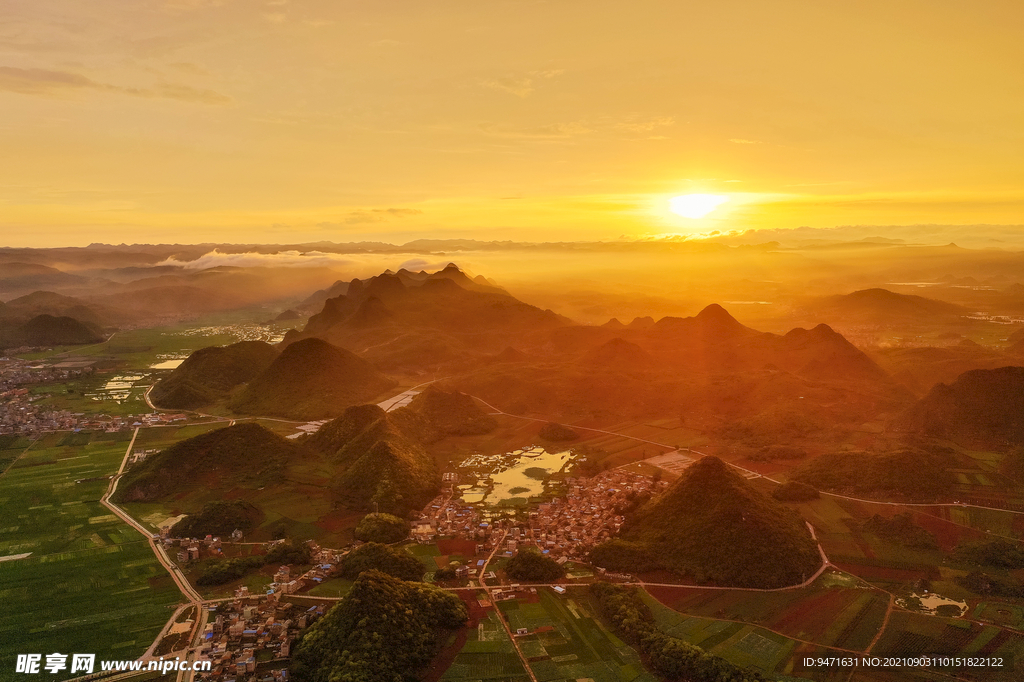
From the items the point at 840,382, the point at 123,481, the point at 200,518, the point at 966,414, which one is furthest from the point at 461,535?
the point at 840,382

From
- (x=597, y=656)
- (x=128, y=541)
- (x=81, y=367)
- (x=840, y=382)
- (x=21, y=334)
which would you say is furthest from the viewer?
(x=21, y=334)

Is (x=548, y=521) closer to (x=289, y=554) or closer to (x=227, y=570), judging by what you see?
(x=289, y=554)

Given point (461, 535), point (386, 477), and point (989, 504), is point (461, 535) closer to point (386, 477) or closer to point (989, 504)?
point (386, 477)

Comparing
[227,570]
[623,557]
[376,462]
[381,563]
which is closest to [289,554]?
[227,570]

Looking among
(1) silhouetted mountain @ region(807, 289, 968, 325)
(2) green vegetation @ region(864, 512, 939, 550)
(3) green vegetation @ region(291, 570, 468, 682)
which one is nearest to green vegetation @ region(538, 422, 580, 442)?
(2) green vegetation @ region(864, 512, 939, 550)

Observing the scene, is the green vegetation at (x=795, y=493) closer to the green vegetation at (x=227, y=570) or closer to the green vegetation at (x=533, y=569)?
the green vegetation at (x=533, y=569)

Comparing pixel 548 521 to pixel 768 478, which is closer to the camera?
pixel 548 521

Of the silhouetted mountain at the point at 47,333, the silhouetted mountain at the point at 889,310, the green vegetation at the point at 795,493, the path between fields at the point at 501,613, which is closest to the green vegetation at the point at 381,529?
the path between fields at the point at 501,613
